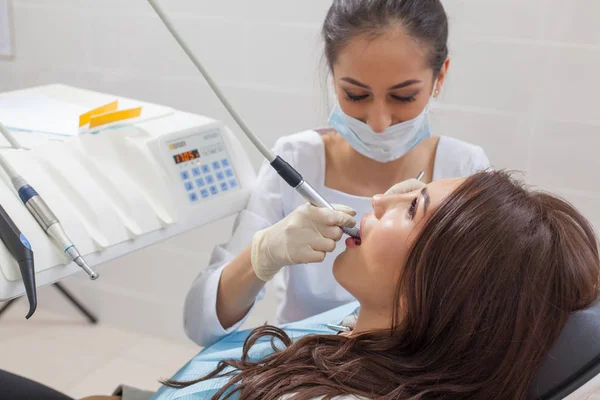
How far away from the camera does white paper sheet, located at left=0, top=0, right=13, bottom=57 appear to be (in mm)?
2578

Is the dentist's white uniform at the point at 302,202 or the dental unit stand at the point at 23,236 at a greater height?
the dental unit stand at the point at 23,236

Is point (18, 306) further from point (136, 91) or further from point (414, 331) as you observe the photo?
point (414, 331)

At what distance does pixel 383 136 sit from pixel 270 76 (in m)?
0.93

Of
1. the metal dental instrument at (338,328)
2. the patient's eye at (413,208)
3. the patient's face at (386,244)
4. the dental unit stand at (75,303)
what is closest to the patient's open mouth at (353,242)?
the patient's face at (386,244)

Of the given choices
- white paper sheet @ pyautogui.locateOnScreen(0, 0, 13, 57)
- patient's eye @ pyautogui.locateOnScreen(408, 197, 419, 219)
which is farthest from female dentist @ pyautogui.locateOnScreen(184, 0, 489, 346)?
white paper sheet @ pyautogui.locateOnScreen(0, 0, 13, 57)

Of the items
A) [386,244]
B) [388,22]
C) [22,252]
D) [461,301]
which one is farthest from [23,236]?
[388,22]

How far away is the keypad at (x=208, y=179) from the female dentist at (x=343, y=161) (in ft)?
0.24

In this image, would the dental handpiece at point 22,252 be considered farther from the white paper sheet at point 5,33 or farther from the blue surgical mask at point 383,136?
the white paper sheet at point 5,33

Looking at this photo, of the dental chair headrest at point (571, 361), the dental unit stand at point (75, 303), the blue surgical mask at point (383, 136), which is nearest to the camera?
the dental chair headrest at point (571, 361)

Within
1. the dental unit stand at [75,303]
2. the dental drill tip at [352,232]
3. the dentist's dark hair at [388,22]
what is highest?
the dentist's dark hair at [388,22]

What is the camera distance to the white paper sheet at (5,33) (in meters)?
2.58

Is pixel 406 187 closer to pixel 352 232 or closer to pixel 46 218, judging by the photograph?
pixel 352 232

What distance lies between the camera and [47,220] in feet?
3.61

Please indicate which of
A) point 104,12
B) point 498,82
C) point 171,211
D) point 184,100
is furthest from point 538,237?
point 104,12
